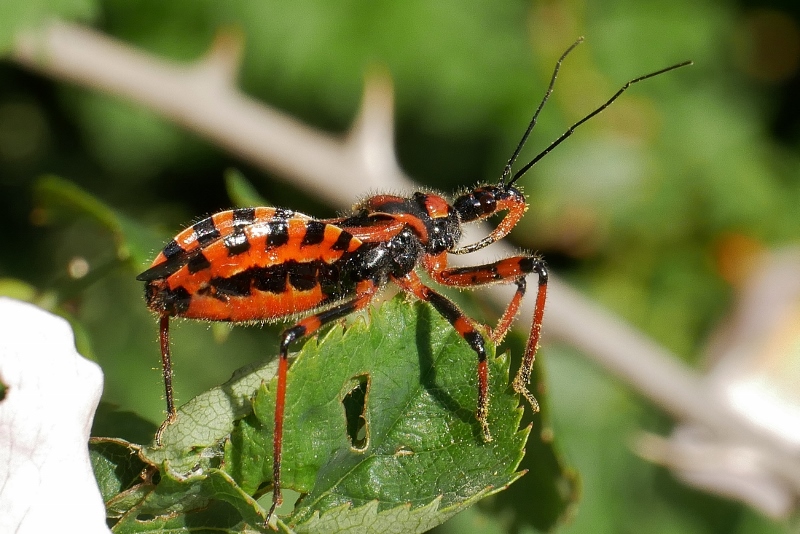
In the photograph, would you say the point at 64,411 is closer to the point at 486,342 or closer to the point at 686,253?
the point at 486,342

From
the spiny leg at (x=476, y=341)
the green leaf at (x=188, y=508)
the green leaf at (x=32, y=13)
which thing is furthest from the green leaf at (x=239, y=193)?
the green leaf at (x=188, y=508)

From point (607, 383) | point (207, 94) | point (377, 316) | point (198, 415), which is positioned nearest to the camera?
point (198, 415)

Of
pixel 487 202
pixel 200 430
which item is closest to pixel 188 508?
pixel 200 430

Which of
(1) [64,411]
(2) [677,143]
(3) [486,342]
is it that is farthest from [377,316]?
(2) [677,143]

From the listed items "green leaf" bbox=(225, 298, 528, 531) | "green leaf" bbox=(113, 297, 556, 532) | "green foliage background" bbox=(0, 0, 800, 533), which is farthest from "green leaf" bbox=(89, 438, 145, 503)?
"green foliage background" bbox=(0, 0, 800, 533)

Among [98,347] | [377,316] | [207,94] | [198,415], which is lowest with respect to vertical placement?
[98,347]

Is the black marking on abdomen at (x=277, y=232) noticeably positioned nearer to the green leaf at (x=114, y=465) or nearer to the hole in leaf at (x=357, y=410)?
the hole in leaf at (x=357, y=410)

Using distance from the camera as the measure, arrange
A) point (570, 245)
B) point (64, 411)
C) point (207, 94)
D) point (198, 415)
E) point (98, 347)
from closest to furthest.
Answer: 1. point (64, 411)
2. point (198, 415)
3. point (207, 94)
4. point (98, 347)
5. point (570, 245)
